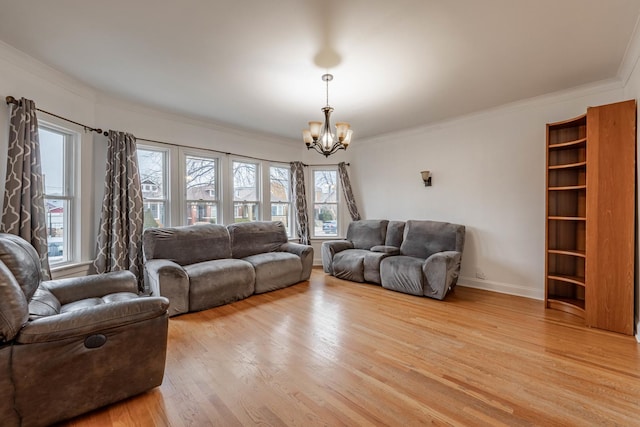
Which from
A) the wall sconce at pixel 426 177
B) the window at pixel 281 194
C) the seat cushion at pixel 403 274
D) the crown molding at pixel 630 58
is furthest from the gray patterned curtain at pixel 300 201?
the crown molding at pixel 630 58

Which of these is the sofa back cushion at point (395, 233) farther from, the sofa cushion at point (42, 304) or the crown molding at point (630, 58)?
the sofa cushion at point (42, 304)

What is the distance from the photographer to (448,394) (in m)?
1.83

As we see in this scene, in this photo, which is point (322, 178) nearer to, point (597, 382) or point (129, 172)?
point (129, 172)

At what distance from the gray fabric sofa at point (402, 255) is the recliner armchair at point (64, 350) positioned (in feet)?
9.92

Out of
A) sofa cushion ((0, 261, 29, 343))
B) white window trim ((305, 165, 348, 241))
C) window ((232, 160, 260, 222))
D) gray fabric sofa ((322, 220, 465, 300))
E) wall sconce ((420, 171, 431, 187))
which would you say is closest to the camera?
sofa cushion ((0, 261, 29, 343))

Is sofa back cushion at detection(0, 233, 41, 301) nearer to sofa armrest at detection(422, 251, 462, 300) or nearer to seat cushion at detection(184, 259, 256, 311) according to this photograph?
seat cushion at detection(184, 259, 256, 311)

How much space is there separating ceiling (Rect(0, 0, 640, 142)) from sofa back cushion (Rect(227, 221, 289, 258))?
1.89 meters

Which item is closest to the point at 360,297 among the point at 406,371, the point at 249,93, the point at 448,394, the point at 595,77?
the point at 406,371

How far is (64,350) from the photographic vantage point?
5.11 ft

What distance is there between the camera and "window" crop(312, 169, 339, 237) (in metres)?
5.92

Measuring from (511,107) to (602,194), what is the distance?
1.66 meters

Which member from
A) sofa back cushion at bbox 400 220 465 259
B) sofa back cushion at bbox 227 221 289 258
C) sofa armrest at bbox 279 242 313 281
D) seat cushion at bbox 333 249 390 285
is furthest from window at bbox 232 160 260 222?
sofa back cushion at bbox 400 220 465 259

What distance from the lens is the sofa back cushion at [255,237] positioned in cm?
438

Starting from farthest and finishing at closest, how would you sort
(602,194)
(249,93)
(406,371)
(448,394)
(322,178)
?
(322,178)
(249,93)
(602,194)
(406,371)
(448,394)
